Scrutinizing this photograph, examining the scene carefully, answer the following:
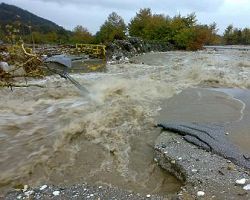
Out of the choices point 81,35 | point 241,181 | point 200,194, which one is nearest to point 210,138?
point 241,181

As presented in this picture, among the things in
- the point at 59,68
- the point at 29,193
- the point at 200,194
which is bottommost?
the point at 29,193

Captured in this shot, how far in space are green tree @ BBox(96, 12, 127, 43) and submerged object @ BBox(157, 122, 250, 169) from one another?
40.6 m

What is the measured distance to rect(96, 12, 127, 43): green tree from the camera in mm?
49547

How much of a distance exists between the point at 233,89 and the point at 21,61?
10950 millimetres

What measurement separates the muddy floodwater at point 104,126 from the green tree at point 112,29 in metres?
34.9

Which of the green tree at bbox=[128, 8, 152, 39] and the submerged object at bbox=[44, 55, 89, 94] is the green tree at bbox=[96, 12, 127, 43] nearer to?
the green tree at bbox=[128, 8, 152, 39]

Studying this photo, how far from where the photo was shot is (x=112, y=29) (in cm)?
5319

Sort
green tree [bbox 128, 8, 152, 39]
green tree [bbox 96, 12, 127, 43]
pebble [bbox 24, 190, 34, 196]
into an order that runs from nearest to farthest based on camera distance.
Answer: pebble [bbox 24, 190, 34, 196] → green tree [bbox 96, 12, 127, 43] → green tree [bbox 128, 8, 152, 39]

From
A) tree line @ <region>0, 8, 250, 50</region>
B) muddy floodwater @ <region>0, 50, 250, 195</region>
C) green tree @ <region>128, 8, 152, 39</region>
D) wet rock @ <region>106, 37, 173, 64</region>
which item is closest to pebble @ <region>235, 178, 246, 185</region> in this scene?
muddy floodwater @ <region>0, 50, 250, 195</region>

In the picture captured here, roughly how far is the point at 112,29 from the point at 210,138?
156 ft

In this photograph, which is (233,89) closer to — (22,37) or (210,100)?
(210,100)

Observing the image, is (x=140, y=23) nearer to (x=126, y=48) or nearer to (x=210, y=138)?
(x=126, y=48)

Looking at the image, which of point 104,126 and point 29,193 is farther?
point 104,126

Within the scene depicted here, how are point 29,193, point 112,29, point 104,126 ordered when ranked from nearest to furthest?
1. point 29,193
2. point 104,126
3. point 112,29
